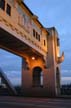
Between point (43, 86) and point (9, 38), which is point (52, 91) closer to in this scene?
point (43, 86)

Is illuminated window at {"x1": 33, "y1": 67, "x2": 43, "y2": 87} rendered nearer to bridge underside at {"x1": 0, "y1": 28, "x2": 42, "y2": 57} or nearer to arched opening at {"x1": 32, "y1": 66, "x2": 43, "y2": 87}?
arched opening at {"x1": 32, "y1": 66, "x2": 43, "y2": 87}

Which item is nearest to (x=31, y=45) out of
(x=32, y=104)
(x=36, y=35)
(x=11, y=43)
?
(x=11, y=43)

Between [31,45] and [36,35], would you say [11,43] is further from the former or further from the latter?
[36,35]

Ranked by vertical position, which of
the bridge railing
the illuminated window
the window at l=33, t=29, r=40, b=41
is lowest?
the illuminated window

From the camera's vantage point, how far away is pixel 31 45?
29.5m

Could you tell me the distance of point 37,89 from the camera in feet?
125

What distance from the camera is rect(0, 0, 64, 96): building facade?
23.4m

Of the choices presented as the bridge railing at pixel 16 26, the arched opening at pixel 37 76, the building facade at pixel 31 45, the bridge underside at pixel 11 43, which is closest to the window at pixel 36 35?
the building facade at pixel 31 45

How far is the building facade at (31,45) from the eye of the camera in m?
23.4

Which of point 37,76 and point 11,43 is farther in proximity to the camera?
point 37,76

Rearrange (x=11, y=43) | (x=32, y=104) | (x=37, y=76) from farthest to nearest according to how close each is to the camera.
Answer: (x=37, y=76) → (x=11, y=43) → (x=32, y=104)

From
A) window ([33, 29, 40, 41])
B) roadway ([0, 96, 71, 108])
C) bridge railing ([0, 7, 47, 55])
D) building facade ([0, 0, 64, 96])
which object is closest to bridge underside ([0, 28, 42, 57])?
building facade ([0, 0, 64, 96])

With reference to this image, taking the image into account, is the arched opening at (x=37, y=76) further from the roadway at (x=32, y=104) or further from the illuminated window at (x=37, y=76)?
the roadway at (x=32, y=104)

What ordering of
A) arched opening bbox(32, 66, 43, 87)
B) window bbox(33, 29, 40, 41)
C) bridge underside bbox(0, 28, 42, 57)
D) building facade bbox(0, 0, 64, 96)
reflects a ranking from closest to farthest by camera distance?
1. building facade bbox(0, 0, 64, 96)
2. bridge underside bbox(0, 28, 42, 57)
3. window bbox(33, 29, 40, 41)
4. arched opening bbox(32, 66, 43, 87)
